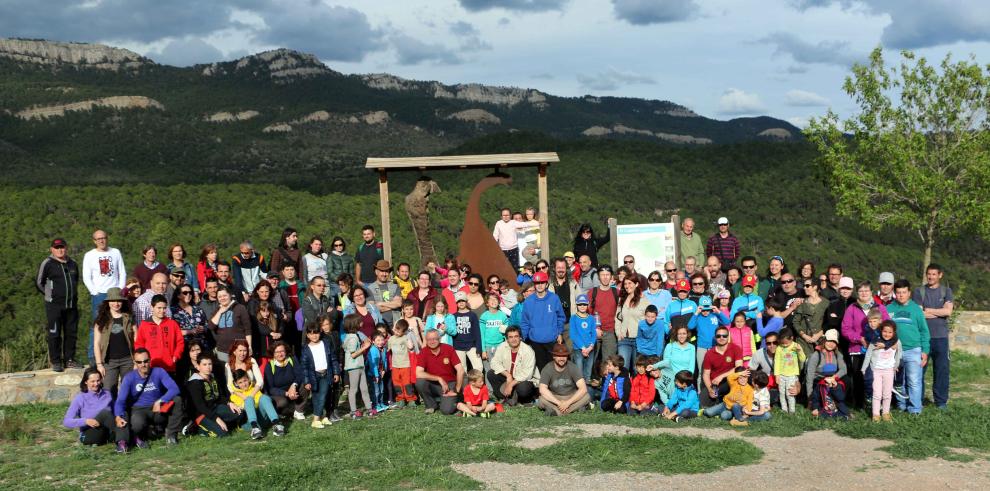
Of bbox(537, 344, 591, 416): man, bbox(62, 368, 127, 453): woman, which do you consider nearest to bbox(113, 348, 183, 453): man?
bbox(62, 368, 127, 453): woman

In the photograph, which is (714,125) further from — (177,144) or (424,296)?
(424,296)

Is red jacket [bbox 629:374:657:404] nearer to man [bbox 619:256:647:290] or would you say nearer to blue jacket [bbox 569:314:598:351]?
blue jacket [bbox 569:314:598:351]

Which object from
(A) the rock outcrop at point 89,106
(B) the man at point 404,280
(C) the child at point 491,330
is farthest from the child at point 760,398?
(A) the rock outcrop at point 89,106

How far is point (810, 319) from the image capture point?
31.8ft

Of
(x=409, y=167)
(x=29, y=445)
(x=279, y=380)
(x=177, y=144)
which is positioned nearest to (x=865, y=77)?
(x=409, y=167)

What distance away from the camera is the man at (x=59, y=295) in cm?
1038

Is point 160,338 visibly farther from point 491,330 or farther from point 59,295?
point 491,330

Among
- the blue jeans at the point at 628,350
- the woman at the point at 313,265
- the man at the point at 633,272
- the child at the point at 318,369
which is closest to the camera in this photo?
the child at the point at 318,369

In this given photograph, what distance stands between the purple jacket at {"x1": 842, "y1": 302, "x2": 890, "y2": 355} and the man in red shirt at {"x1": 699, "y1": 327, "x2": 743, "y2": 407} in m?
1.21

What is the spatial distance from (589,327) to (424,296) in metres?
2.08

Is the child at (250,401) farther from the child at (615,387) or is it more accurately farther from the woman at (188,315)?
the child at (615,387)

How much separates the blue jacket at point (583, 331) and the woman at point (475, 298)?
3.76 feet

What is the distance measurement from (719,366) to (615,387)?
3.78 feet

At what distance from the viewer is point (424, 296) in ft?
35.4
